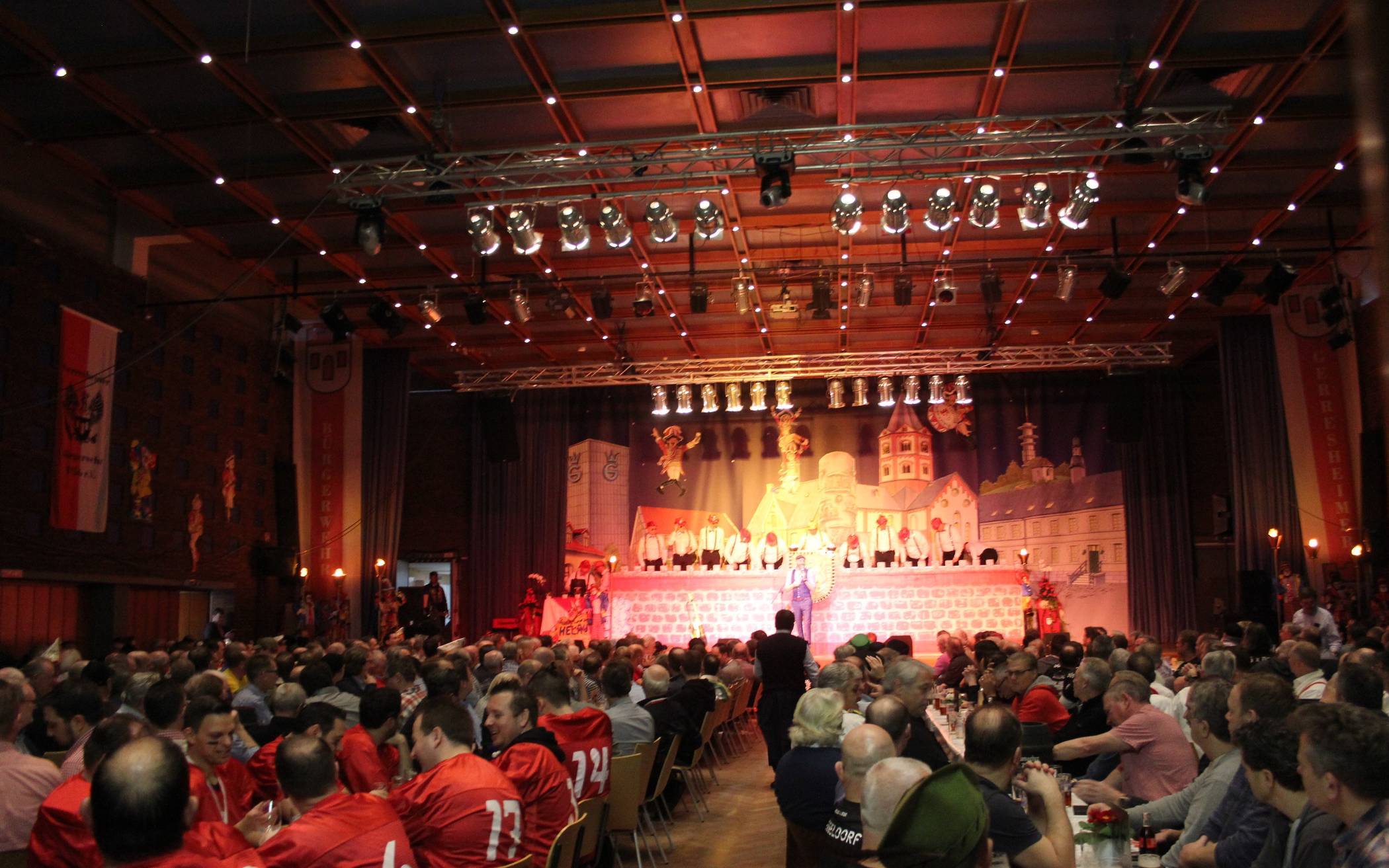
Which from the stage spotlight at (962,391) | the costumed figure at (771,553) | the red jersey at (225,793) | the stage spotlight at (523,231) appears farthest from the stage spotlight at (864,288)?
the red jersey at (225,793)

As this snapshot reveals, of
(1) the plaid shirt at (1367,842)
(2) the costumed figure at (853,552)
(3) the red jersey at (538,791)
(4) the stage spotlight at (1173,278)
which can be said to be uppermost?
(4) the stage spotlight at (1173,278)

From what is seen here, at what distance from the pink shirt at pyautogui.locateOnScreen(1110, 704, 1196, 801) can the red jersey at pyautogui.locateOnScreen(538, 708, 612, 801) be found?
2.26 metres

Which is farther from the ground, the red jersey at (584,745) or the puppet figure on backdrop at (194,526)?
the puppet figure on backdrop at (194,526)

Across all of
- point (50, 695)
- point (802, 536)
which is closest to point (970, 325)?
point (802, 536)

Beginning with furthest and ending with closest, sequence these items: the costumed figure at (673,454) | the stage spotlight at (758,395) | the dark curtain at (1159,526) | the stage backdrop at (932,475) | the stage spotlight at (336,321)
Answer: the costumed figure at (673,454), the stage backdrop at (932,475), the dark curtain at (1159,526), the stage spotlight at (758,395), the stage spotlight at (336,321)

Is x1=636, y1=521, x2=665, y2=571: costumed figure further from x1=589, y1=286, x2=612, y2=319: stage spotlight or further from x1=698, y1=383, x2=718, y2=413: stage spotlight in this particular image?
x1=589, y1=286, x2=612, y2=319: stage spotlight

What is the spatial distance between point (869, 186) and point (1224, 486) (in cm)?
1078

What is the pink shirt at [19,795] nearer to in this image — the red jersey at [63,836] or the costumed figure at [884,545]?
the red jersey at [63,836]

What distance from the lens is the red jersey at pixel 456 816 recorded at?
3.56 m

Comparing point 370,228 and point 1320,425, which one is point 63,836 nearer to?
point 370,228

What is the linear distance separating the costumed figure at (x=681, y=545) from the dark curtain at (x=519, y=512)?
1.94 metres

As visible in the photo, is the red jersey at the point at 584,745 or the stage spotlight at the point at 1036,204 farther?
the stage spotlight at the point at 1036,204

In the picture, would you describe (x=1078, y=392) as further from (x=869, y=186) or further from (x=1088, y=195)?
(x=1088, y=195)

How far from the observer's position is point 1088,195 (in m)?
10.3
